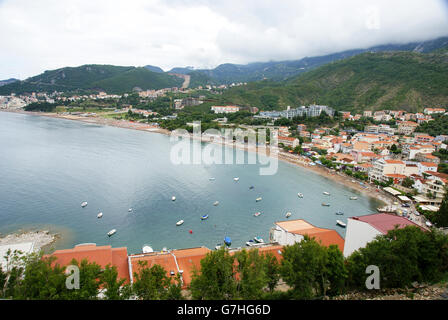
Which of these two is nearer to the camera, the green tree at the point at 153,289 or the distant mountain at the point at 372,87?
the green tree at the point at 153,289

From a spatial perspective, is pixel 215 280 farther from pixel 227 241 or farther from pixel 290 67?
pixel 290 67

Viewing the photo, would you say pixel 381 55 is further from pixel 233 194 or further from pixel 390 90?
pixel 233 194

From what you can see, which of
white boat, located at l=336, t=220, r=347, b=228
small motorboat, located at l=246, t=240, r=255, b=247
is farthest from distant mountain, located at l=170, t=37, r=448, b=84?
small motorboat, located at l=246, t=240, r=255, b=247

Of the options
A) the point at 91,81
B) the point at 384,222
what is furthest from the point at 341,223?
the point at 91,81

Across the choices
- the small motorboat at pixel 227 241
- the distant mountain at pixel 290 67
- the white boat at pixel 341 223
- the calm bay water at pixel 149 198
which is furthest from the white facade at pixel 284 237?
the distant mountain at pixel 290 67

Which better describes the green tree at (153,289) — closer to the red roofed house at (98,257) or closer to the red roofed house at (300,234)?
the red roofed house at (98,257)

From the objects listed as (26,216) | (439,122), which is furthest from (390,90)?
(26,216)
